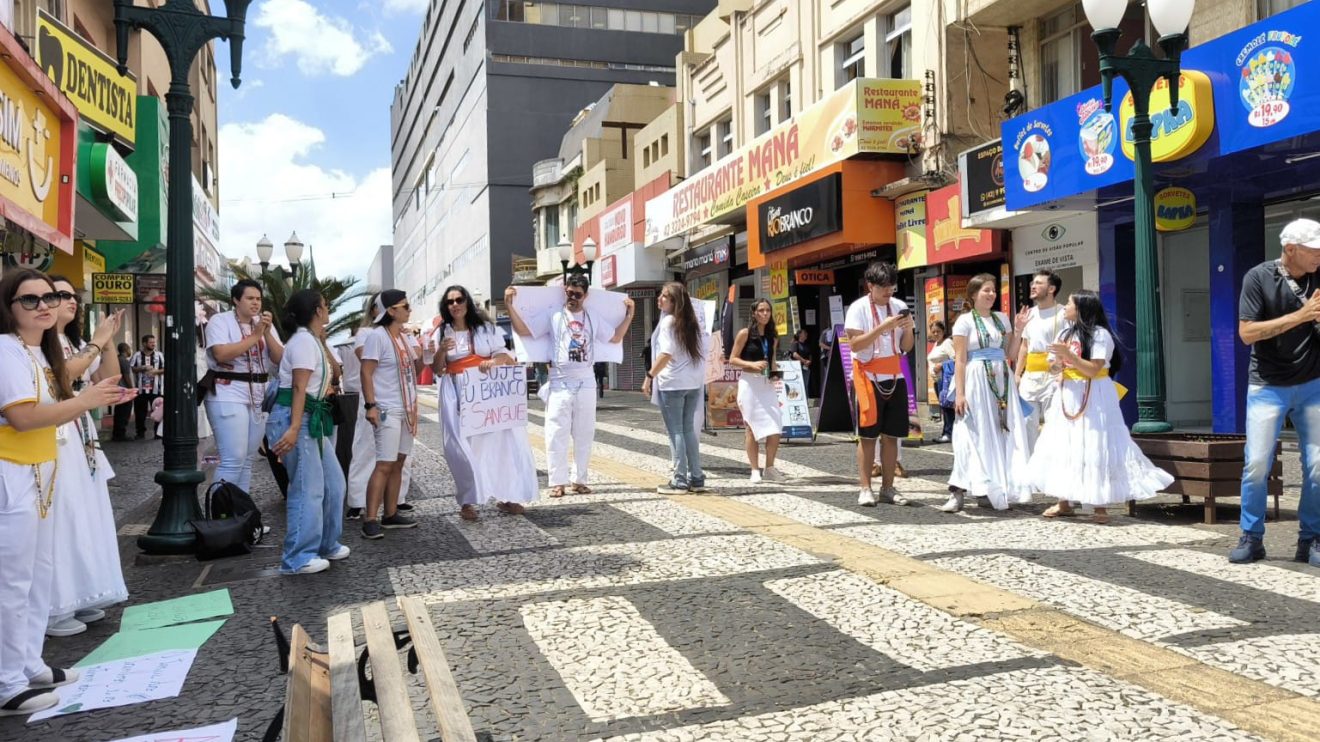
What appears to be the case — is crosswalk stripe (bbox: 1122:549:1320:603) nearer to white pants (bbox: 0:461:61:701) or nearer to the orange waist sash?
the orange waist sash

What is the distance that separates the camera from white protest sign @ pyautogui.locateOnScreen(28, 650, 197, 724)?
3717 millimetres

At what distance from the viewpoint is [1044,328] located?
735 cm

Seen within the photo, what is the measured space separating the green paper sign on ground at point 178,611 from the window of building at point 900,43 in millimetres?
16398

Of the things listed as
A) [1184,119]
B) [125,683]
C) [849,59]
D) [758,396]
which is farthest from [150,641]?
[849,59]

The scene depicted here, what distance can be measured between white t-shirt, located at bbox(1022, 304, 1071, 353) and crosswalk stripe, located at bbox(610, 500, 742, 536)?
2.67m

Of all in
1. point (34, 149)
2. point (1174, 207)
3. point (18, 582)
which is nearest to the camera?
point (18, 582)

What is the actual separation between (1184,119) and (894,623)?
8.71m

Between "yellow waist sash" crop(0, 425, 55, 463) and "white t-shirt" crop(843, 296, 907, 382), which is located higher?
"white t-shirt" crop(843, 296, 907, 382)

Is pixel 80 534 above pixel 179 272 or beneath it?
beneath

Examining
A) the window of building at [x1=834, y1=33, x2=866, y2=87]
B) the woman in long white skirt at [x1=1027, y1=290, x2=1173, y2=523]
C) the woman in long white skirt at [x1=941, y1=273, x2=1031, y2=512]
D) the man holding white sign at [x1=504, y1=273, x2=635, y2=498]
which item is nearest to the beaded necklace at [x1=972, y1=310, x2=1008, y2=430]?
→ the woman in long white skirt at [x1=941, y1=273, x2=1031, y2=512]

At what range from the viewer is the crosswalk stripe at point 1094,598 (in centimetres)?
425

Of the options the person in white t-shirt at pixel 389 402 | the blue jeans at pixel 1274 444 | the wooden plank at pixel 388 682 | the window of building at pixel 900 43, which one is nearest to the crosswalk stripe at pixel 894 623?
the wooden plank at pixel 388 682

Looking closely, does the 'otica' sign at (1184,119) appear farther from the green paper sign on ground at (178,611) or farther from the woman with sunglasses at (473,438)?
the green paper sign on ground at (178,611)

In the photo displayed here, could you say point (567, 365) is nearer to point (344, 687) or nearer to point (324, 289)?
point (344, 687)
